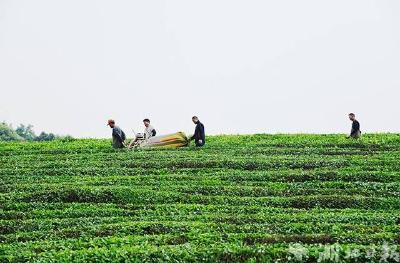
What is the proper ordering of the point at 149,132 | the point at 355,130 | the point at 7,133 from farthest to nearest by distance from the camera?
1. the point at 7,133
2. the point at 355,130
3. the point at 149,132

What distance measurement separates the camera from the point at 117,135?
38.5 m

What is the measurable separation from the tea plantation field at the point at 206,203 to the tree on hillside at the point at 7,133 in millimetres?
40341

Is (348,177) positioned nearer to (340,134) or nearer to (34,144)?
(340,134)

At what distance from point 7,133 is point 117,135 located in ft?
148

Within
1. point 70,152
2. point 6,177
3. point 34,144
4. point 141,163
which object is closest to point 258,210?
point 141,163

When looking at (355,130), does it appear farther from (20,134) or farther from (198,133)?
(20,134)

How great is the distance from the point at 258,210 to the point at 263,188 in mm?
3607

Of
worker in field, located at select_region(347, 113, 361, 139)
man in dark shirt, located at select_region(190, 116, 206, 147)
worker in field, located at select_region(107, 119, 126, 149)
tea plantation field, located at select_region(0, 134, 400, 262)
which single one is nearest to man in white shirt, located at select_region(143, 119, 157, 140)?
worker in field, located at select_region(107, 119, 126, 149)

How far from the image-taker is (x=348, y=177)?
97.5 ft

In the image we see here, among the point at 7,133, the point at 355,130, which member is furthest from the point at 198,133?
the point at 7,133

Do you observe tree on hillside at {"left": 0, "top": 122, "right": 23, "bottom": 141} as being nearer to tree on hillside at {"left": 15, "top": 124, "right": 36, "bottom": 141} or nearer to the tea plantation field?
tree on hillside at {"left": 15, "top": 124, "right": 36, "bottom": 141}

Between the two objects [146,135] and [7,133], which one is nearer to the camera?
[146,135]

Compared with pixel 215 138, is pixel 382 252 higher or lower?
lower

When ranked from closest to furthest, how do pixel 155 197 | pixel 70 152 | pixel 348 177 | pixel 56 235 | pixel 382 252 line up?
pixel 382 252, pixel 56 235, pixel 155 197, pixel 348 177, pixel 70 152
